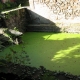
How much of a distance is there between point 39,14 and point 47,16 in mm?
486

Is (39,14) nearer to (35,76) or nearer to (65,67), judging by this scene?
(65,67)

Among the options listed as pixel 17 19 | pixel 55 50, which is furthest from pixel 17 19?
pixel 55 50

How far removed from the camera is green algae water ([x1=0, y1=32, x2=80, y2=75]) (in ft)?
19.5

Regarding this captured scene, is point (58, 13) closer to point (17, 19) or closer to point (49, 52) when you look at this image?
point (17, 19)

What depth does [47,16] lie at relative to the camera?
9789 millimetres

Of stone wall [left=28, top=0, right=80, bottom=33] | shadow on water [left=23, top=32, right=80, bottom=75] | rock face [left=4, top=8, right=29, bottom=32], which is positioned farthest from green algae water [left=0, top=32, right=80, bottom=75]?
rock face [left=4, top=8, right=29, bottom=32]

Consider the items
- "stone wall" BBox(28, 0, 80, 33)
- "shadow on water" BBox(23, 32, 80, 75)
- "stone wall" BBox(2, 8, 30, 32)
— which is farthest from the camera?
"stone wall" BBox(28, 0, 80, 33)

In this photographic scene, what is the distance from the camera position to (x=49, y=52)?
7012 mm

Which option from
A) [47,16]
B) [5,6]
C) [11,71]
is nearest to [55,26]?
[47,16]

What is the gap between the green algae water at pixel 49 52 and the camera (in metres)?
5.95

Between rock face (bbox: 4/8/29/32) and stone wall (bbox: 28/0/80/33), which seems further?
stone wall (bbox: 28/0/80/33)

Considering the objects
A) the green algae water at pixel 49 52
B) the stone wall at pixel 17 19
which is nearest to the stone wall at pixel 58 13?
the stone wall at pixel 17 19

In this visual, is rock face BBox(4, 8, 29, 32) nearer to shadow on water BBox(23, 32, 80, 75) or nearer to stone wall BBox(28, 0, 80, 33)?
stone wall BBox(28, 0, 80, 33)

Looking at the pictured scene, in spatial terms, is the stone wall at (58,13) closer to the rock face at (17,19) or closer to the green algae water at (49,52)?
the rock face at (17,19)
